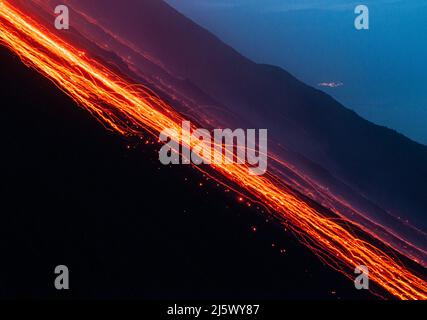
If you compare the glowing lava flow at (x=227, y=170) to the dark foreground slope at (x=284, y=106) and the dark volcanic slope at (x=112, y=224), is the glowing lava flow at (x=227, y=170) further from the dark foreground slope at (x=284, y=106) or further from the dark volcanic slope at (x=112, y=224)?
the dark foreground slope at (x=284, y=106)

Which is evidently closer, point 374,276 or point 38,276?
point 38,276

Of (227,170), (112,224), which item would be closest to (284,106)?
(227,170)

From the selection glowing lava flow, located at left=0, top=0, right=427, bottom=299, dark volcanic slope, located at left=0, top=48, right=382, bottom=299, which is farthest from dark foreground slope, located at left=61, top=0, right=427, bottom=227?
dark volcanic slope, located at left=0, top=48, right=382, bottom=299

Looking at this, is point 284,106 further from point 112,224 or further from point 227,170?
point 112,224
